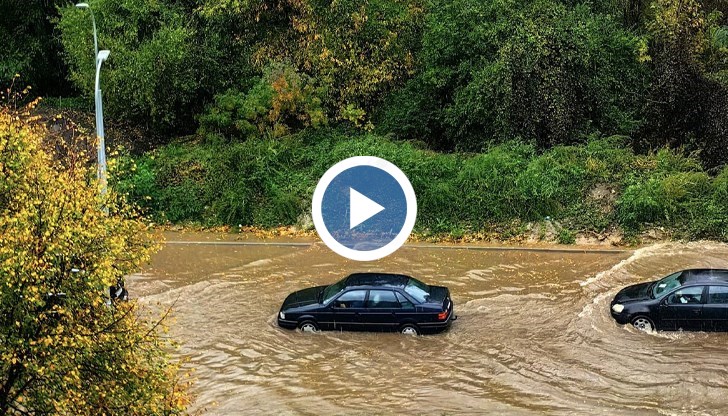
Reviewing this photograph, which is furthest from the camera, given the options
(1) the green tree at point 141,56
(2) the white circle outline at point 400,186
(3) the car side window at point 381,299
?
(1) the green tree at point 141,56

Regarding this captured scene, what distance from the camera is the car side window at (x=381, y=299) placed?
16250 millimetres

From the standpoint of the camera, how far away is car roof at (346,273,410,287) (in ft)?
54.1

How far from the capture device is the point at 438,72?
1136 inches

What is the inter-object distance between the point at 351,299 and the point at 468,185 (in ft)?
32.0

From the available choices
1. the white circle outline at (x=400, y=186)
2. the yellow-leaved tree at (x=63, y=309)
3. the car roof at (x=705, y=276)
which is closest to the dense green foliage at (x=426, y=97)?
the white circle outline at (x=400, y=186)

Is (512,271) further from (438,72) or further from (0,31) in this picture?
(0,31)

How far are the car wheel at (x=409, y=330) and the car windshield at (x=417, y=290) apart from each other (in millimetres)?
589

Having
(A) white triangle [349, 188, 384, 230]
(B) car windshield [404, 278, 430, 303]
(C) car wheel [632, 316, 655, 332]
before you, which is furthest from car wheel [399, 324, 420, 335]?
(A) white triangle [349, 188, 384, 230]

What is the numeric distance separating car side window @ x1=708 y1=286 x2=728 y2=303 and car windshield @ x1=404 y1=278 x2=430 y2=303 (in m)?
5.99

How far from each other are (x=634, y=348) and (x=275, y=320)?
26.1 ft

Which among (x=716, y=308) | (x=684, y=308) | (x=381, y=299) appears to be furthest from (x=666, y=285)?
(x=381, y=299)

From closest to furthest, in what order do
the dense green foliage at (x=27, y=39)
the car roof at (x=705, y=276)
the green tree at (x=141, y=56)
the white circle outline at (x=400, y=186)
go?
the car roof at (x=705, y=276) → the white circle outline at (x=400, y=186) → the green tree at (x=141, y=56) → the dense green foliage at (x=27, y=39)

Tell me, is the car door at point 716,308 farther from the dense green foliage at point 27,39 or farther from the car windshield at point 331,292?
the dense green foliage at point 27,39

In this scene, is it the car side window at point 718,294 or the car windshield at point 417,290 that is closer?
the car side window at point 718,294
